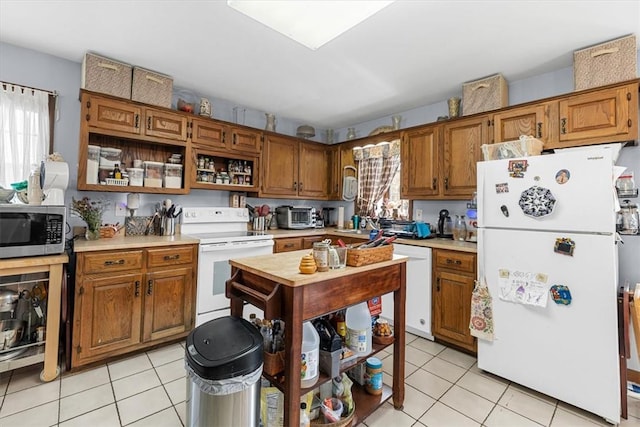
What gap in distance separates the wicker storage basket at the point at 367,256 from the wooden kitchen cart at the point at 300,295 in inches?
1.3

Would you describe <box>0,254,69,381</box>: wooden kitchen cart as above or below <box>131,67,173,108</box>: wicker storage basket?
below

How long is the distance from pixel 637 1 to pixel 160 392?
12.9ft

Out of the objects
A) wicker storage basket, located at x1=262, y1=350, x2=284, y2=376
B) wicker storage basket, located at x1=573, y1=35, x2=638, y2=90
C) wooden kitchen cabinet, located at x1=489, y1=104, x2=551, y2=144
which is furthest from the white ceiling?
wicker storage basket, located at x1=262, y1=350, x2=284, y2=376

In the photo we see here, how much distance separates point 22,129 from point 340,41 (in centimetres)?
272

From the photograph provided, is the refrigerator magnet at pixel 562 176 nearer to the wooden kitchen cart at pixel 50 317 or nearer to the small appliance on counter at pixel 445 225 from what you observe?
the small appliance on counter at pixel 445 225

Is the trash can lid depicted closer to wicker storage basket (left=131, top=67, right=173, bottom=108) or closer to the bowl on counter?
the bowl on counter

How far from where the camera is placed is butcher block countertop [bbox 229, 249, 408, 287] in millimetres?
1282

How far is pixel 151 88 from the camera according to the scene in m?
2.76

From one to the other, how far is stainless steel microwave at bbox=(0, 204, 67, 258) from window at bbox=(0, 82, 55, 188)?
2.45 feet

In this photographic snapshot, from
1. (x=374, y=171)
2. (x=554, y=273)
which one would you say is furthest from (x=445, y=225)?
(x=554, y=273)

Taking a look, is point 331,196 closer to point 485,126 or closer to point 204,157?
point 204,157

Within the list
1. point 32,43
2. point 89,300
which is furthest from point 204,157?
point 89,300

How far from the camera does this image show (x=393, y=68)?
2660 millimetres

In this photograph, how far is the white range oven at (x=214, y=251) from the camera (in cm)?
273
